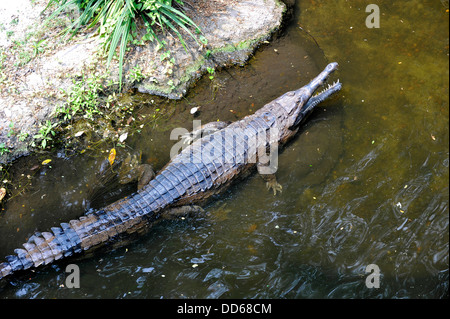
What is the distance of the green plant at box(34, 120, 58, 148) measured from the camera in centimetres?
539

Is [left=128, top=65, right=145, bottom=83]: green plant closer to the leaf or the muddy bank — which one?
the muddy bank

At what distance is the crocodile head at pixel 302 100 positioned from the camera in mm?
5566

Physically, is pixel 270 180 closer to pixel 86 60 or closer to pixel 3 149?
pixel 86 60

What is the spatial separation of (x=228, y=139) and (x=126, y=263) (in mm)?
2063

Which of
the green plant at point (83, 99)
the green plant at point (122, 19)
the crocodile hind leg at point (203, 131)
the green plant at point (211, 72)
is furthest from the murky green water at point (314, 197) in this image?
the green plant at point (122, 19)

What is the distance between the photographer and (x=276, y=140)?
5461mm

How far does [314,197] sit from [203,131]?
1860 mm

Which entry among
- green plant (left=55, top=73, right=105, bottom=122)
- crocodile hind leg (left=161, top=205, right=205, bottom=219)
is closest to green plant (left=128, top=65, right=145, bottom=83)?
green plant (left=55, top=73, right=105, bottom=122)

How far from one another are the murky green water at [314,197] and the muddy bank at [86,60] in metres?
0.34

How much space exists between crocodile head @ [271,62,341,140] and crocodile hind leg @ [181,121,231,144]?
33.5 inches

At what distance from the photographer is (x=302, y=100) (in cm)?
562

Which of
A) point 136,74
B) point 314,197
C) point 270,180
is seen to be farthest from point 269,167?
point 136,74
